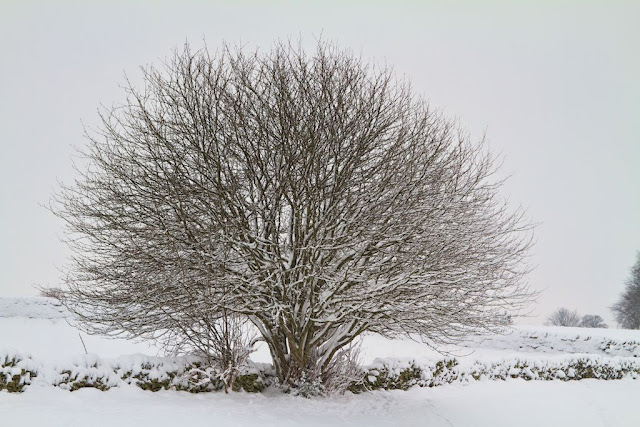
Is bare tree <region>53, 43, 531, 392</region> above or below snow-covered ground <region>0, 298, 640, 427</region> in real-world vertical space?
above

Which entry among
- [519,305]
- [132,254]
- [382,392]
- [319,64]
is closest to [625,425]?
[519,305]

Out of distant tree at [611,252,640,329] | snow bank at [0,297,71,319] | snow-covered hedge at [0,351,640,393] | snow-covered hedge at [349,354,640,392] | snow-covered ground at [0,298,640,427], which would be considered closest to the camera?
snow-covered ground at [0,298,640,427]

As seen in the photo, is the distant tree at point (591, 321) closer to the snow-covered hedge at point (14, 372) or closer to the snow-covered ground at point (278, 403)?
the snow-covered ground at point (278, 403)

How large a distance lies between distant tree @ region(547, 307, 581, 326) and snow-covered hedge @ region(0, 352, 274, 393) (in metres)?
45.2

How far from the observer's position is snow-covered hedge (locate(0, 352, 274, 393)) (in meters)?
8.00

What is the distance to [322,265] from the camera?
9578 mm

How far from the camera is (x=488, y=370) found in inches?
565

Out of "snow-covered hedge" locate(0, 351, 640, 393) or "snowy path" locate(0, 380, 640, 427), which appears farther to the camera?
"snow-covered hedge" locate(0, 351, 640, 393)

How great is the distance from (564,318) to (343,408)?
150 ft

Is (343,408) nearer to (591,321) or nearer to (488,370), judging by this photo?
(488,370)

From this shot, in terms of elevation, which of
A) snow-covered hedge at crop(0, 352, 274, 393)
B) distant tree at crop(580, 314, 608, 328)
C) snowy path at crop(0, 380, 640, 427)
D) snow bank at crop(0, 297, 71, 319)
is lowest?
snowy path at crop(0, 380, 640, 427)

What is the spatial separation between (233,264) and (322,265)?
1734 millimetres

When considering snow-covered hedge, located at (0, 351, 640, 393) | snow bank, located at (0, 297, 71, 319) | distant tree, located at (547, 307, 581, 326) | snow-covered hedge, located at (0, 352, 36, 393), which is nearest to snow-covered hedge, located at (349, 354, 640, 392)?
snow-covered hedge, located at (0, 351, 640, 393)

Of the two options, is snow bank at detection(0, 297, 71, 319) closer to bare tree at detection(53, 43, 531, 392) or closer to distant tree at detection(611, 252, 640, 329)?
bare tree at detection(53, 43, 531, 392)
